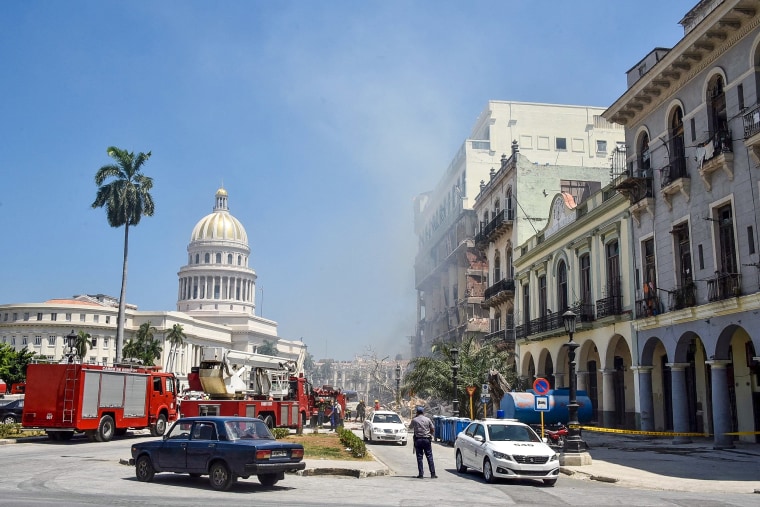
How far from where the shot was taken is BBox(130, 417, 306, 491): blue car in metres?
14.5

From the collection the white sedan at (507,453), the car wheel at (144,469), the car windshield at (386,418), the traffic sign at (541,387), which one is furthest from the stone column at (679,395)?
the car wheel at (144,469)

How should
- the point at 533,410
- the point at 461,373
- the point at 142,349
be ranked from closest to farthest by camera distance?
the point at 533,410 < the point at 461,373 < the point at 142,349

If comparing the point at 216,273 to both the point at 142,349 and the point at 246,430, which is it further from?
the point at 246,430

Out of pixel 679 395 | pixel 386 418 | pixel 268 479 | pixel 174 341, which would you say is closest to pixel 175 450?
pixel 268 479

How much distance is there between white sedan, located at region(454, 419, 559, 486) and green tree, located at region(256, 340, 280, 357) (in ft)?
437

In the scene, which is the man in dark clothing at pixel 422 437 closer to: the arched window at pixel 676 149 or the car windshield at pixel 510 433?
the car windshield at pixel 510 433

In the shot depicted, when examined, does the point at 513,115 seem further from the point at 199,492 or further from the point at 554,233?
the point at 199,492

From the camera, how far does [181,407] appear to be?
28750 mm

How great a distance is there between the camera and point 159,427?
32.2m

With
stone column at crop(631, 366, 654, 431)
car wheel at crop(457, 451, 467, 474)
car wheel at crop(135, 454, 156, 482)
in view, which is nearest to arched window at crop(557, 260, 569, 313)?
stone column at crop(631, 366, 654, 431)

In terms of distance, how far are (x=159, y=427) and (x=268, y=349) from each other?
403 feet

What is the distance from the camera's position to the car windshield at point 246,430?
15.1 metres

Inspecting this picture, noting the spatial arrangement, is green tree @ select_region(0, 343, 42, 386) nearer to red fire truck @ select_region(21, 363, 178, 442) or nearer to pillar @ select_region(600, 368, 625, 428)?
red fire truck @ select_region(21, 363, 178, 442)

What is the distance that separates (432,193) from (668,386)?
57.4 m
